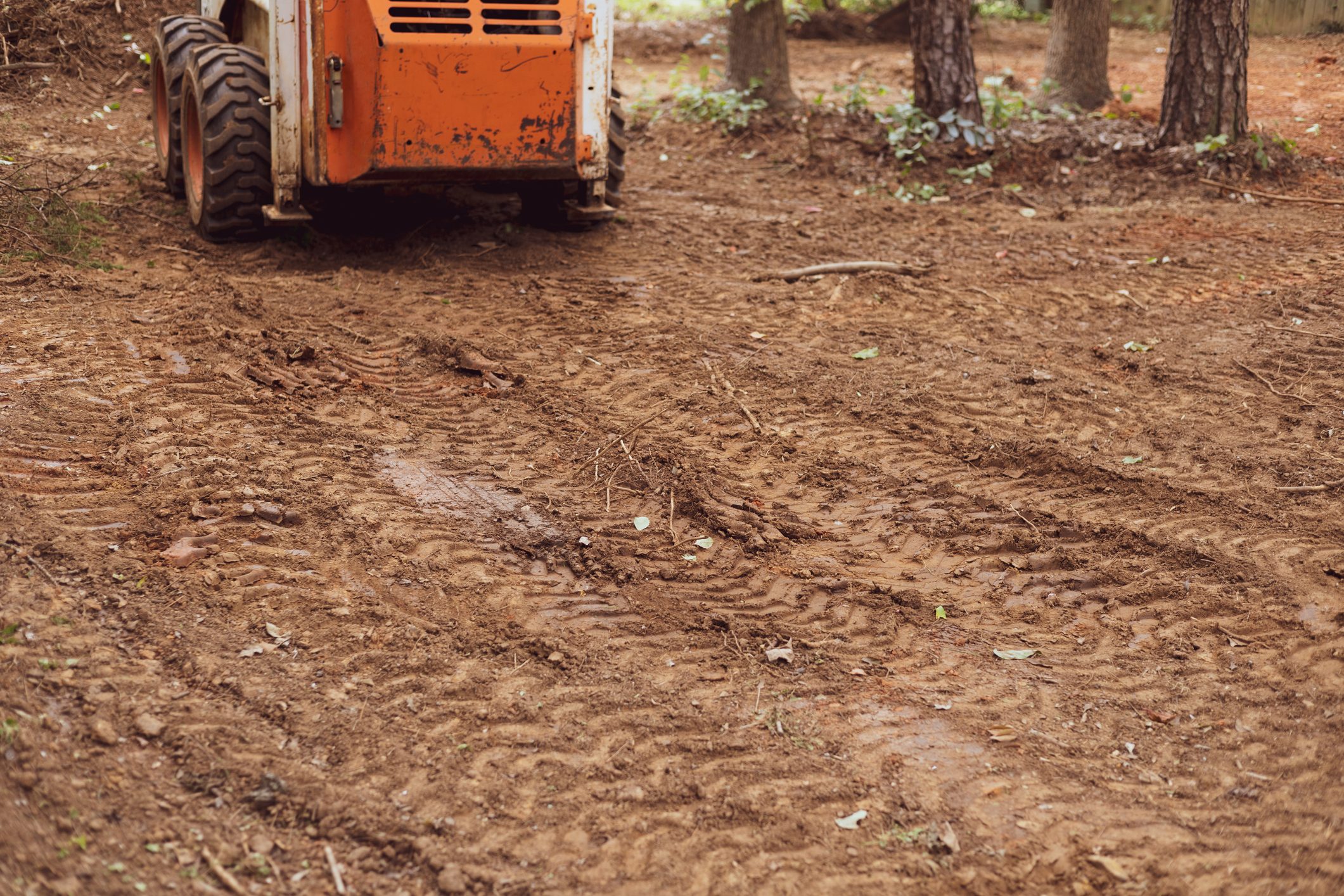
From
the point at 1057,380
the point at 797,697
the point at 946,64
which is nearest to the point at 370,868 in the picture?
the point at 797,697

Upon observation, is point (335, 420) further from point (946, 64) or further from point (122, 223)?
point (946, 64)

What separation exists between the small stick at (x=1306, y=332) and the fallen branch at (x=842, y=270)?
6.64 ft

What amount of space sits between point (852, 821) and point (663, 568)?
4.58 ft

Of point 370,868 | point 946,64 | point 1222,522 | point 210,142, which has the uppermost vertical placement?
point 946,64

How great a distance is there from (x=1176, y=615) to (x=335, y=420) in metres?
3.50

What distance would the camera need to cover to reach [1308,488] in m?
4.89

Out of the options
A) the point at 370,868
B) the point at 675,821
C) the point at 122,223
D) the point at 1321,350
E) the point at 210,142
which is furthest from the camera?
the point at 122,223

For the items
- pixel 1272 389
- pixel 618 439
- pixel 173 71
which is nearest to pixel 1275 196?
pixel 1272 389

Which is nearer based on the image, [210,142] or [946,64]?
[210,142]

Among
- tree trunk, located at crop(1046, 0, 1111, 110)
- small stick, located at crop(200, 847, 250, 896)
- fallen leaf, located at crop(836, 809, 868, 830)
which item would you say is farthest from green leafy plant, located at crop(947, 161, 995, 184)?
small stick, located at crop(200, 847, 250, 896)

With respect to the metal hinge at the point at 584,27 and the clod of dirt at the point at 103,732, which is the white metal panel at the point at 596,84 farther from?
the clod of dirt at the point at 103,732

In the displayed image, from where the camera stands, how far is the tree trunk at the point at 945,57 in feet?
32.8

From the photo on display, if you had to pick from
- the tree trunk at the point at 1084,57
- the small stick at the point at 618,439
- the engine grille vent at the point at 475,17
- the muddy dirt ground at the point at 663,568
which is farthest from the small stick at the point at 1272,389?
the tree trunk at the point at 1084,57

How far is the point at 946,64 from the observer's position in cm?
1005
